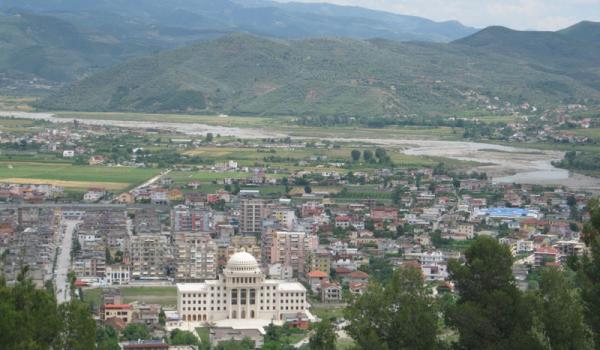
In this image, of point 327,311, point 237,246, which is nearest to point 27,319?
point 327,311

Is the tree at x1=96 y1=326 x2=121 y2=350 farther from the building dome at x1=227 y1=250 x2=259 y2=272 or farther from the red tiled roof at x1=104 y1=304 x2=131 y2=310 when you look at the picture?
the building dome at x1=227 y1=250 x2=259 y2=272

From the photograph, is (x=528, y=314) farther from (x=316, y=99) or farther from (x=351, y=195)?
(x=316, y=99)

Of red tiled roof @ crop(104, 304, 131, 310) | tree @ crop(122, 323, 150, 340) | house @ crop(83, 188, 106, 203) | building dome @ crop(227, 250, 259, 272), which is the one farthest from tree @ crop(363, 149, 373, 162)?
tree @ crop(122, 323, 150, 340)

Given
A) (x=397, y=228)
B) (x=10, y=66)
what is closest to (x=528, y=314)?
(x=397, y=228)

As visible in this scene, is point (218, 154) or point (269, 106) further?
point (269, 106)

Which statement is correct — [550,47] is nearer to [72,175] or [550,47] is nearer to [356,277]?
[72,175]
